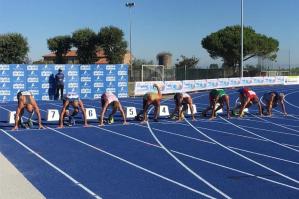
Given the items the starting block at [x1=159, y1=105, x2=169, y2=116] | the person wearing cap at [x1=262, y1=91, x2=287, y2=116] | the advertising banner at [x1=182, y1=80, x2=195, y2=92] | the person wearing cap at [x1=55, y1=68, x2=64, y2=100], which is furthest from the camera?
the advertising banner at [x1=182, y1=80, x2=195, y2=92]

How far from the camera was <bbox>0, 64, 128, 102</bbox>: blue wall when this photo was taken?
28770 millimetres

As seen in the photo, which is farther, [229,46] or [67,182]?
[229,46]

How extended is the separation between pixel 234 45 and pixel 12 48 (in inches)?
1138

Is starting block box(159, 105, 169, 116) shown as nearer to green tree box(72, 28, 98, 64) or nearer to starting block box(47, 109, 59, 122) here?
starting block box(47, 109, 59, 122)

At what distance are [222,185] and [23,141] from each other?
6.77 metres

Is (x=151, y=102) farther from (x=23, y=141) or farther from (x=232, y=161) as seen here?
(x=232, y=161)

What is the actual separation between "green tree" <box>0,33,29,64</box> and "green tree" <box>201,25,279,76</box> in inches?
1039

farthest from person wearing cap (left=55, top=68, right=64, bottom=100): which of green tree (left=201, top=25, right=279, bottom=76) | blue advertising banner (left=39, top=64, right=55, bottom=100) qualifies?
green tree (left=201, top=25, right=279, bottom=76)

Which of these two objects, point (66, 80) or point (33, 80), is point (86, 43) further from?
point (33, 80)

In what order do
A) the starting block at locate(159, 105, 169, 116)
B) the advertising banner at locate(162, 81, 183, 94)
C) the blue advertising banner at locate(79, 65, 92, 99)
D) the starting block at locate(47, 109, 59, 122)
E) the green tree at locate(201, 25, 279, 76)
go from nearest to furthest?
the starting block at locate(47, 109, 59, 122), the starting block at locate(159, 105, 169, 116), the blue advertising banner at locate(79, 65, 92, 99), the advertising banner at locate(162, 81, 183, 94), the green tree at locate(201, 25, 279, 76)

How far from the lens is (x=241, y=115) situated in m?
20.5

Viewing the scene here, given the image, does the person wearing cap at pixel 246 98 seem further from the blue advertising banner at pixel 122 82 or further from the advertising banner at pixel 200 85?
the advertising banner at pixel 200 85

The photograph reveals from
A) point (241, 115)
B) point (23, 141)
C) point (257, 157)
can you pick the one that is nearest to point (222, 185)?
point (257, 157)

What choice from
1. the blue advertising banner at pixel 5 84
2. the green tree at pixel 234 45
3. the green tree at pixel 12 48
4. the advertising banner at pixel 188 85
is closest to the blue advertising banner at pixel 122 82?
the advertising banner at pixel 188 85
